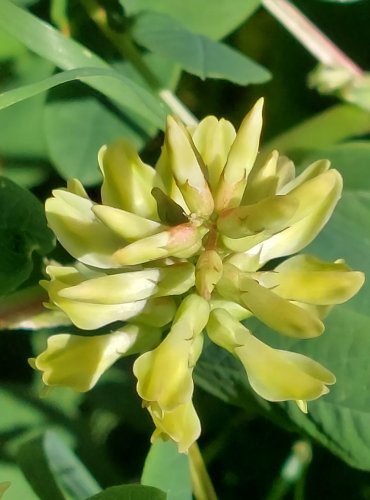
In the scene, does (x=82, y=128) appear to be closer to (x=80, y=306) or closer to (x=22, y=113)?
(x=22, y=113)

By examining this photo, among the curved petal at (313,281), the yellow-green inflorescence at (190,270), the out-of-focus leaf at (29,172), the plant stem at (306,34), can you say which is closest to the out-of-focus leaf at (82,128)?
the out-of-focus leaf at (29,172)

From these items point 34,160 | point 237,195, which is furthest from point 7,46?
point 237,195

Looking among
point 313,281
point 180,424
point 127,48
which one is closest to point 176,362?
point 180,424

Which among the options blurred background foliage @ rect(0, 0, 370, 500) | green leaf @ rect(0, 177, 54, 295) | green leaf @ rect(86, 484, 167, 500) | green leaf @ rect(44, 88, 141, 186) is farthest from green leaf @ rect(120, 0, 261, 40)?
green leaf @ rect(86, 484, 167, 500)

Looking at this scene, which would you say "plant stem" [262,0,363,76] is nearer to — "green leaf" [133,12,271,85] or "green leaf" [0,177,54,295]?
"green leaf" [133,12,271,85]

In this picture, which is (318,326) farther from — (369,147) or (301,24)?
(301,24)

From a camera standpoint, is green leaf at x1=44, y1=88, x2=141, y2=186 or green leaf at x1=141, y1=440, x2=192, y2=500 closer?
green leaf at x1=141, y1=440, x2=192, y2=500
